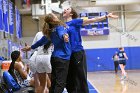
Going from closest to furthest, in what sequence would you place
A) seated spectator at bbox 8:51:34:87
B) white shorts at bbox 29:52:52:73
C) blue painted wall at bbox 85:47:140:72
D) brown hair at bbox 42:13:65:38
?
brown hair at bbox 42:13:65:38 < white shorts at bbox 29:52:52:73 < seated spectator at bbox 8:51:34:87 < blue painted wall at bbox 85:47:140:72

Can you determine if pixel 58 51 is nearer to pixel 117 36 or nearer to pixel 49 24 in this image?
pixel 49 24

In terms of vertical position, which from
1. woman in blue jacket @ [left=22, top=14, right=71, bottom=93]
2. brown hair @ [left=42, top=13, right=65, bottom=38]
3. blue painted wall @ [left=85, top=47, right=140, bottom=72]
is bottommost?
blue painted wall @ [left=85, top=47, right=140, bottom=72]

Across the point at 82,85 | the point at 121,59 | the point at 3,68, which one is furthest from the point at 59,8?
the point at 82,85

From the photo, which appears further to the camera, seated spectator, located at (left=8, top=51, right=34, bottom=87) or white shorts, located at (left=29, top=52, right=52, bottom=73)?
seated spectator, located at (left=8, top=51, right=34, bottom=87)

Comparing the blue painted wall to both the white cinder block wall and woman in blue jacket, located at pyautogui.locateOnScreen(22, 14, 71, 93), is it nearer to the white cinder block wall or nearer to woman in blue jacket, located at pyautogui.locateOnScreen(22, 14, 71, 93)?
the white cinder block wall

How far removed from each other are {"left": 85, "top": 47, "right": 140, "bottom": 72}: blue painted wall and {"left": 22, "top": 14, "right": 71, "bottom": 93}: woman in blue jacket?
16.4 metres

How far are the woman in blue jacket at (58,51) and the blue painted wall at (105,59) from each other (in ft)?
53.8

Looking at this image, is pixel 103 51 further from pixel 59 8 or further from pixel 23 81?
pixel 23 81

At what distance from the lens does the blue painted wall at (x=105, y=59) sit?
21000mm

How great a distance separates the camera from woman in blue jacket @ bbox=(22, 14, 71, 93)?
4.59 m

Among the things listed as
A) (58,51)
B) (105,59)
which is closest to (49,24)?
(58,51)

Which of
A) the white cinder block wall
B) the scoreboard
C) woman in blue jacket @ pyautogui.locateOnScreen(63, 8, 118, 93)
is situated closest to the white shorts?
woman in blue jacket @ pyautogui.locateOnScreen(63, 8, 118, 93)

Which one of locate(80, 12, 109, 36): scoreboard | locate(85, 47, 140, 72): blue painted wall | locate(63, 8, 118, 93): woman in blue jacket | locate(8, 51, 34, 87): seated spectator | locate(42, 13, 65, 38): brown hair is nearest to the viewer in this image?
locate(42, 13, 65, 38): brown hair

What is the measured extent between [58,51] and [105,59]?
16.6 m
